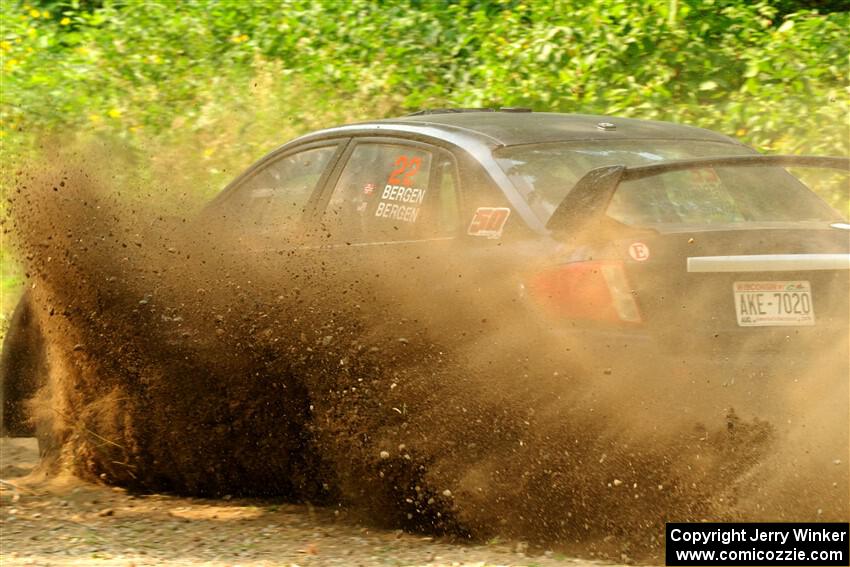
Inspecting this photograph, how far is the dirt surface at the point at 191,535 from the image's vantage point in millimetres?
4262

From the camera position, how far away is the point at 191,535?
477 cm

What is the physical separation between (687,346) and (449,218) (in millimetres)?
1172

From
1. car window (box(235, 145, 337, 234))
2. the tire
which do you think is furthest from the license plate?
the tire

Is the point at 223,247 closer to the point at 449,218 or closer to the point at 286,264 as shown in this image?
the point at 286,264

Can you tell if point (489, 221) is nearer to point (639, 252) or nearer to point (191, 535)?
point (639, 252)

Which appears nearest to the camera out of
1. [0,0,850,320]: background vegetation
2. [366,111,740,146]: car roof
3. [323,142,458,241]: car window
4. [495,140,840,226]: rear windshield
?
[495,140,840,226]: rear windshield

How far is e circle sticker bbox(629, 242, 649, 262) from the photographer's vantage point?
13.2ft

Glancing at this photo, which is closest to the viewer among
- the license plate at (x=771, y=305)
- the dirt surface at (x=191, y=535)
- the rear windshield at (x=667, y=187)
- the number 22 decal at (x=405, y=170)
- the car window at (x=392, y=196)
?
the license plate at (x=771, y=305)

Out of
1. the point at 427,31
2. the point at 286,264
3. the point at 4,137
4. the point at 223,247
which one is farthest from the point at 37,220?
the point at 427,31

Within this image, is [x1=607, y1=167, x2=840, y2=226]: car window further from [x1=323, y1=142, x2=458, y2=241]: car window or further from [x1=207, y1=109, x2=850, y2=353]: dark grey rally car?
[x1=323, y1=142, x2=458, y2=241]: car window

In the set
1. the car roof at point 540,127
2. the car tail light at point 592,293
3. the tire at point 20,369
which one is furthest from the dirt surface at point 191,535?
the car roof at point 540,127

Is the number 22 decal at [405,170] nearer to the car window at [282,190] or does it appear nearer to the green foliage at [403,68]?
the car window at [282,190]

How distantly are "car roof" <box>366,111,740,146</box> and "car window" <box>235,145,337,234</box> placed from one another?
327 mm

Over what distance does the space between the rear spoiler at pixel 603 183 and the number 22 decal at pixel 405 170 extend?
2.95ft
